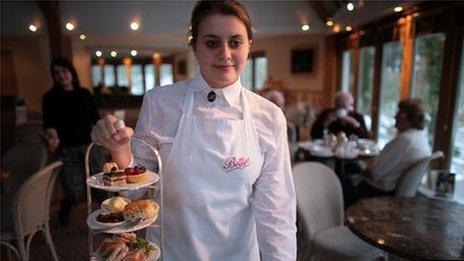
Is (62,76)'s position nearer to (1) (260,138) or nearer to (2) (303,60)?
(1) (260,138)

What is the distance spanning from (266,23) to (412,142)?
1.51m

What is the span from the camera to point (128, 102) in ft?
10.9

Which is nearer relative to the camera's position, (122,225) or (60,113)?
(122,225)

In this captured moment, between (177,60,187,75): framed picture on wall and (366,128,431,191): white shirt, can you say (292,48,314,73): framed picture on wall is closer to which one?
(366,128,431,191): white shirt

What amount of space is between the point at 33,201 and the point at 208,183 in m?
1.51

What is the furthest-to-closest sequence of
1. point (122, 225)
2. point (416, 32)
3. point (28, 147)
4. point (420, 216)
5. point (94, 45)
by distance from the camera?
point (416, 32)
point (28, 147)
point (94, 45)
point (420, 216)
point (122, 225)

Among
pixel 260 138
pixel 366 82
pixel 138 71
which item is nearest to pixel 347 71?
pixel 366 82

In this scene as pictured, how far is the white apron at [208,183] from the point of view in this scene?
88 cm

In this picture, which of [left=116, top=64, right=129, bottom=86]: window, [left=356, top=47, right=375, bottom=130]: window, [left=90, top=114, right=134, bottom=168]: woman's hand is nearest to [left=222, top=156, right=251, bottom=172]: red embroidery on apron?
[left=90, top=114, right=134, bottom=168]: woman's hand

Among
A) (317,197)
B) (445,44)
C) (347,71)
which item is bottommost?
(317,197)

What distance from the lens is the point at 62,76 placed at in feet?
7.64

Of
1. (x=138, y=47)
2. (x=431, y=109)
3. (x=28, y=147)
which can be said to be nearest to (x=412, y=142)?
(x=431, y=109)

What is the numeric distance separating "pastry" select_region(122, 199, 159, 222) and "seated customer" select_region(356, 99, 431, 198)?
217 centimetres

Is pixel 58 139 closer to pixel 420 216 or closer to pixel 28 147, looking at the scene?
pixel 28 147
